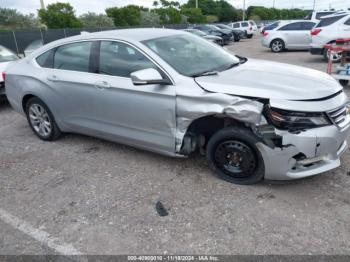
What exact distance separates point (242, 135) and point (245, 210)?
2.34ft

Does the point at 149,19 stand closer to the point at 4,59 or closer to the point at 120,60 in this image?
the point at 4,59

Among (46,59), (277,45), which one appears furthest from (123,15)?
(46,59)

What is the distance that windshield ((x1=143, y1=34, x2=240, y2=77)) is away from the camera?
137 inches

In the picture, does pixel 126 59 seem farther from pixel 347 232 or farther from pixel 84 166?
pixel 347 232

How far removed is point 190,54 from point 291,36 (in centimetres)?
1269

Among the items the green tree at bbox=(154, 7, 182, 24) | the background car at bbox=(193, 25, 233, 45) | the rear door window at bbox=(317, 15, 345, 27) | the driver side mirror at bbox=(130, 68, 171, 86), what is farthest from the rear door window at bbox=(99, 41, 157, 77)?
the green tree at bbox=(154, 7, 182, 24)

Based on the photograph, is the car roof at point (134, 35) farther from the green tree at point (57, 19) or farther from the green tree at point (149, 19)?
the green tree at point (149, 19)

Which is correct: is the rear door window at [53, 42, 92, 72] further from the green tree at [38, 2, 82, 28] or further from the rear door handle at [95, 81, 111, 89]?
the green tree at [38, 2, 82, 28]

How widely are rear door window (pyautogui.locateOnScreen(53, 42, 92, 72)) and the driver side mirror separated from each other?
3.56ft

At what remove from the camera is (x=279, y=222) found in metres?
2.75


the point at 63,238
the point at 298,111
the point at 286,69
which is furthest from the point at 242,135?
the point at 63,238

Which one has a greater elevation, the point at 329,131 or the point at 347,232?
the point at 329,131

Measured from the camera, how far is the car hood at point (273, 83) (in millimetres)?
2887

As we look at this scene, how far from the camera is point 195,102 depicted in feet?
10.3
